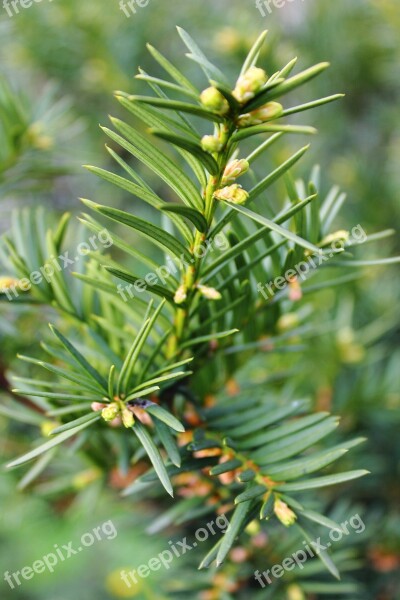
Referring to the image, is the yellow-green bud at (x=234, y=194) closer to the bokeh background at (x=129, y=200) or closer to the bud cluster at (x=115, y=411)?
the bud cluster at (x=115, y=411)

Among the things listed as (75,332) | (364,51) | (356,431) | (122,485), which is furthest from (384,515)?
(364,51)

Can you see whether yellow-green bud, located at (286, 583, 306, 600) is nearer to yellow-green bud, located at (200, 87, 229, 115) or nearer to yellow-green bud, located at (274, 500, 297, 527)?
yellow-green bud, located at (274, 500, 297, 527)

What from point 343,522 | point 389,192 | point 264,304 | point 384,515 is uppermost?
point 264,304

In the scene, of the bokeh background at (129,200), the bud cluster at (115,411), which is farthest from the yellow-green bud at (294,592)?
the bud cluster at (115,411)

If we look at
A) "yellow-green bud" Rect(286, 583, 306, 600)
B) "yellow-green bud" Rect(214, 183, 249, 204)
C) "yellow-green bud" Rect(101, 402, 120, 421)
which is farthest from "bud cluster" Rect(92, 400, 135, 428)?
"yellow-green bud" Rect(286, 583, 306, 600)

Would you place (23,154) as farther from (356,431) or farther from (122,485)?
(356,431)
